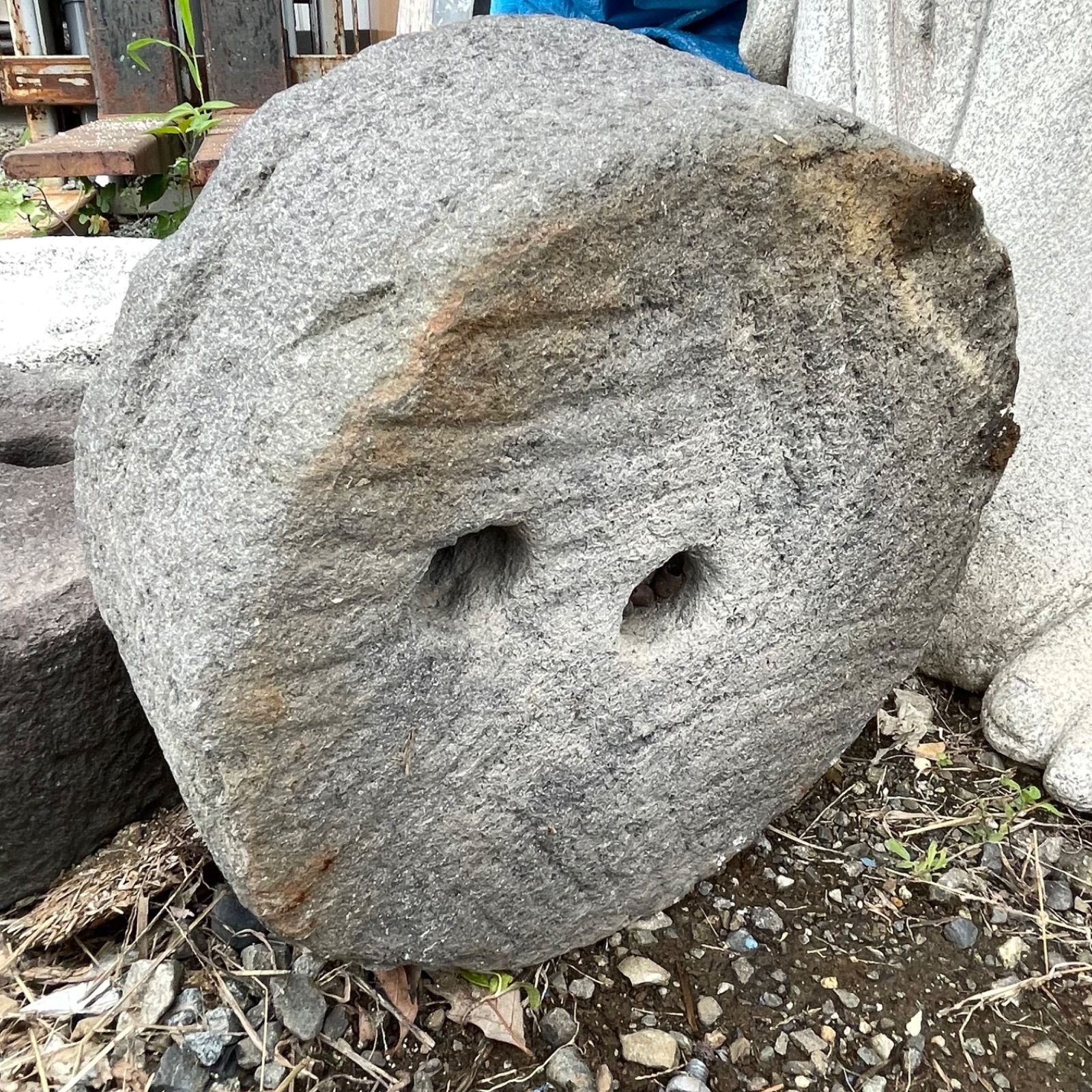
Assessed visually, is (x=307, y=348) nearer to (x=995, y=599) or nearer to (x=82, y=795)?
(x=82, y=795)

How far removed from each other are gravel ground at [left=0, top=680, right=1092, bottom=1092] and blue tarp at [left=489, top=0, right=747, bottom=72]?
1713 mm

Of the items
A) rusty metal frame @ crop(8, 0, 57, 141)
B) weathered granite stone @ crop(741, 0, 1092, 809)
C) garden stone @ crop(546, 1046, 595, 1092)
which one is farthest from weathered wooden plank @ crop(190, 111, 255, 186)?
garden stone @ crop(546, 1046, 595, 1092)

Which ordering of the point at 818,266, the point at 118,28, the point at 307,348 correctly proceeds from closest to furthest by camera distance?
the point at 307,348 < the point at 818,266 < the point at 118,28

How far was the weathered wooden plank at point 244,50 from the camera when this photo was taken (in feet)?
10.1

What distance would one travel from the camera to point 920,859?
4.05ft

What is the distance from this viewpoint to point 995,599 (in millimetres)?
1419

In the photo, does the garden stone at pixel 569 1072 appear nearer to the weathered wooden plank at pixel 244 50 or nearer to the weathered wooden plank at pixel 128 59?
the weathered wooden plank at pixel 244 50

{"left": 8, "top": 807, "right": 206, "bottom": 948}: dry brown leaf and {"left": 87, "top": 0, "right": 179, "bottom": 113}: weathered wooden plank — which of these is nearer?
{"left": 8, "top": 807, "right": 206, "bottom": 948}: dry brown leaf

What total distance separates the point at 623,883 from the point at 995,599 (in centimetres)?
71

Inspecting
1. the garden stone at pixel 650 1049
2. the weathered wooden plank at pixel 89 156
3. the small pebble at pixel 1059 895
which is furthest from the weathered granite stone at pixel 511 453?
the weathered wooden plank at pixel 89 156

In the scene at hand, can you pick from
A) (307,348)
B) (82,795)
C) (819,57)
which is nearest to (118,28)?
(819,57)

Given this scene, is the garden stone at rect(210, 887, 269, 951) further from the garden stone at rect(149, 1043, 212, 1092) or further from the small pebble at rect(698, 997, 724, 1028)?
the small pebble at rect(698, 997, 724, 1028)

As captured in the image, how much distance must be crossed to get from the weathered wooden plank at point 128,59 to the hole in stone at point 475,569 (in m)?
2.88

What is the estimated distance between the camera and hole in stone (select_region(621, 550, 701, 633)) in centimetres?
94
